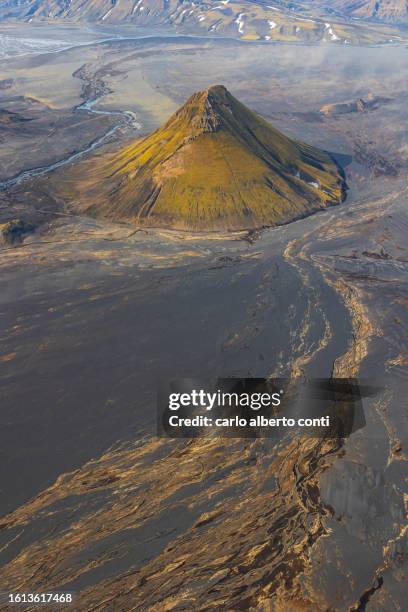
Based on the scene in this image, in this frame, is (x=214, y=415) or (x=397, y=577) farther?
(x=214, y=415)

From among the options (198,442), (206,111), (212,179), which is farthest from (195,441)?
(206,111)

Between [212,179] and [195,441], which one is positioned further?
[212,179]

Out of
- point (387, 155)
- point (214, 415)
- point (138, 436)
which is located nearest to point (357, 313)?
point (214, 415)

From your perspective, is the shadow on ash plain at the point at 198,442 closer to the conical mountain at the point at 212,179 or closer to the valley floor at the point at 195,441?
the valley floor at the point at 195,441

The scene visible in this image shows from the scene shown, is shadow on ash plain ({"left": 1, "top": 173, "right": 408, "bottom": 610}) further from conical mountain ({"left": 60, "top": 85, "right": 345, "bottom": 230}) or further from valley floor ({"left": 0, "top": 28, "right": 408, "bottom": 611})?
conical mountain ({"left": 60, "top": 85, "right": 345, "bottom": 230})

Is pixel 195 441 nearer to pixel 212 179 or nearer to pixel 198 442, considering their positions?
pixel 198 442

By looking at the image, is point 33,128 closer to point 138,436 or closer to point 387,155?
point 387,155

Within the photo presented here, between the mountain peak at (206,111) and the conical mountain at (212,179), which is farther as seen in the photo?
the mountain peak at (206,111)

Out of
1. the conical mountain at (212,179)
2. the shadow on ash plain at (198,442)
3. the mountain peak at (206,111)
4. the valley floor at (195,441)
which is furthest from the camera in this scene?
the mountain peak at (206,111)

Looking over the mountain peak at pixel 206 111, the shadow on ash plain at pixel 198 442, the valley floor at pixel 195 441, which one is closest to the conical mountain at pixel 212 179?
the mountain peak at pixel 206 111
